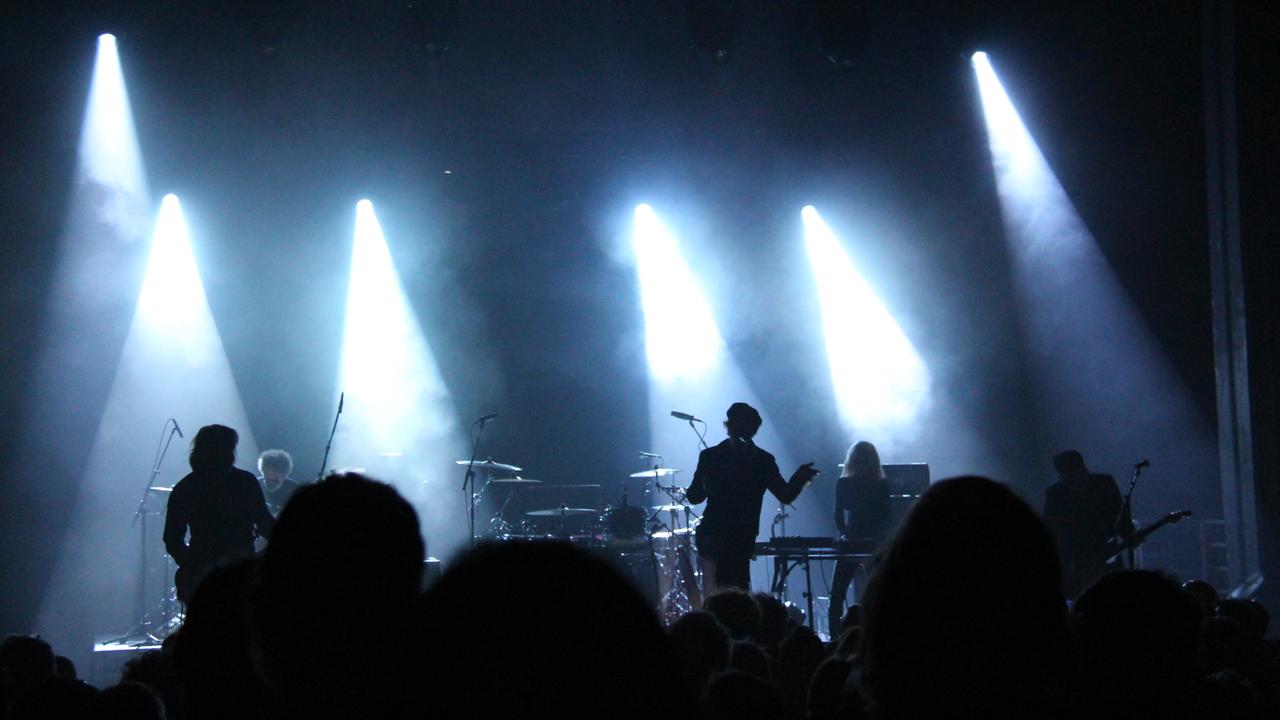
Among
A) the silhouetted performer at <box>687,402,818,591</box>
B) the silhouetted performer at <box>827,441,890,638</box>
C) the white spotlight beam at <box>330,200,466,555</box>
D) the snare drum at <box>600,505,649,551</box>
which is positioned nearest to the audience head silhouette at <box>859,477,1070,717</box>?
the silhouetted performer at <box>687,402,818,591</box>

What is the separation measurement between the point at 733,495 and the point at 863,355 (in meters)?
6.56

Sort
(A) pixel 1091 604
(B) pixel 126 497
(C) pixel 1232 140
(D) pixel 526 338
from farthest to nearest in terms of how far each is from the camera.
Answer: (D) pixel 526 338 < (B) pixel 126 497 < (C) pixel 1232 140 < (A) pixel 1091 604

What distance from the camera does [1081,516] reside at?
754 centimetres

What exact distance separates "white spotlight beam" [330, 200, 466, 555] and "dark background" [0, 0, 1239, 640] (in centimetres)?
20

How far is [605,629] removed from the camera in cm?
94

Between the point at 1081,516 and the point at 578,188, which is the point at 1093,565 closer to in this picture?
the point at 1081,516

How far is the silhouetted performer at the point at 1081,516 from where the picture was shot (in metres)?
7.45

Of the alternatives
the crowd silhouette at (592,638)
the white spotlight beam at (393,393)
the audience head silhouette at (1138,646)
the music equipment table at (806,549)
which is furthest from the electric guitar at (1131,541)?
the white spotlight beam at (393,393)

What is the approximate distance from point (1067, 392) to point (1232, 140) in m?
4.63

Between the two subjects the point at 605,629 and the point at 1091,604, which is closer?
the point at 605,629

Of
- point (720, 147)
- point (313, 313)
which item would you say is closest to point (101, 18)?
point (313, 313)

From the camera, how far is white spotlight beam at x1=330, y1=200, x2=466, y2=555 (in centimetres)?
1310

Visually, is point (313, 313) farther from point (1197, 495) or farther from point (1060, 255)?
point (1197, 495)

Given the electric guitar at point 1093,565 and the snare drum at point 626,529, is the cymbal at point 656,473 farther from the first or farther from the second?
the electric guitar at point 1093,565
